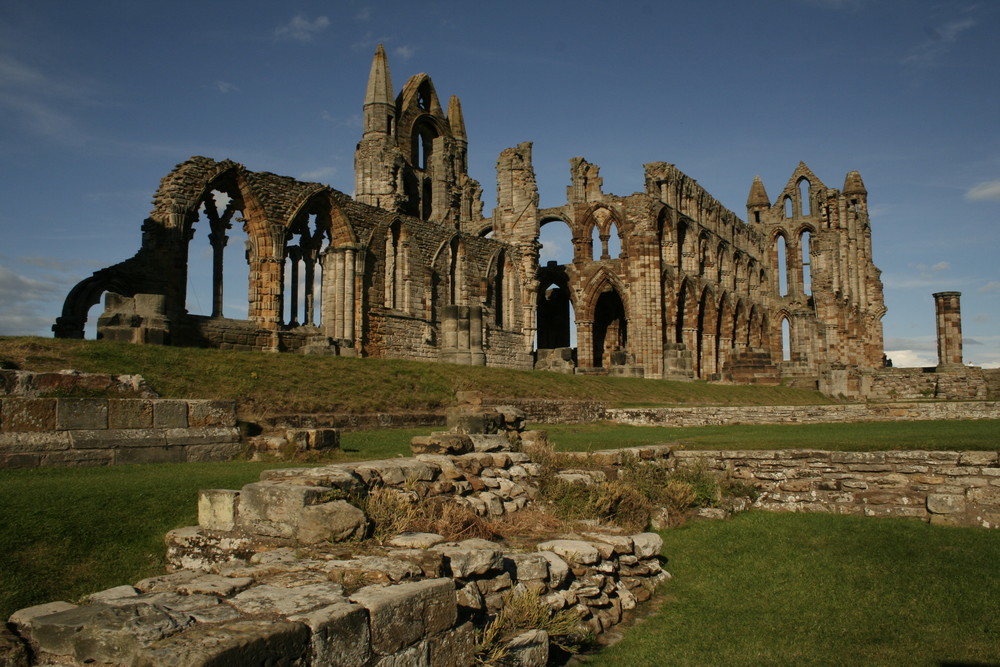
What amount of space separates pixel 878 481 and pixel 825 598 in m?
3.16

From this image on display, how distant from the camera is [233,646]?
10.1ft

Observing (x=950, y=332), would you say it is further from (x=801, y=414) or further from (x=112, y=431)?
(x=112, y=431)

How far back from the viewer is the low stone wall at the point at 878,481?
788 cm

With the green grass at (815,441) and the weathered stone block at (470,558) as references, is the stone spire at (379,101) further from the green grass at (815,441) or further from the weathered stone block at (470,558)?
the weathered stone block at (470,558)

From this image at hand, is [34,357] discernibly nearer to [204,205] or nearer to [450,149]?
[204,205]

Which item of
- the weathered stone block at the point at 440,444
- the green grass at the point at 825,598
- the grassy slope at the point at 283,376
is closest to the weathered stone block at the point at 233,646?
the green grass at the point at 825,598

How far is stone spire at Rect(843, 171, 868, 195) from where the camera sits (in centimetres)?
6372

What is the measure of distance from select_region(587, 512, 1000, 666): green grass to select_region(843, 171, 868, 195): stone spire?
62185 mm

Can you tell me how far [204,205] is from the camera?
19203 mm

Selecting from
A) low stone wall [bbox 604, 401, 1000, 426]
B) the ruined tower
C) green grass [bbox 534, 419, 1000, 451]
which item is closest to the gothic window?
the ruined tower

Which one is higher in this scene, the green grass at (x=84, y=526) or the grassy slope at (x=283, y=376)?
the grassy slope at (x=283, y=376)

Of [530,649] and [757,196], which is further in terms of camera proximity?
[757,196]

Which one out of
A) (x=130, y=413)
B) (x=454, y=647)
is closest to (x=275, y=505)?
(x=454, y=647)

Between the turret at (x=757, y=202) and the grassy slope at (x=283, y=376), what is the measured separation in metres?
47.2
